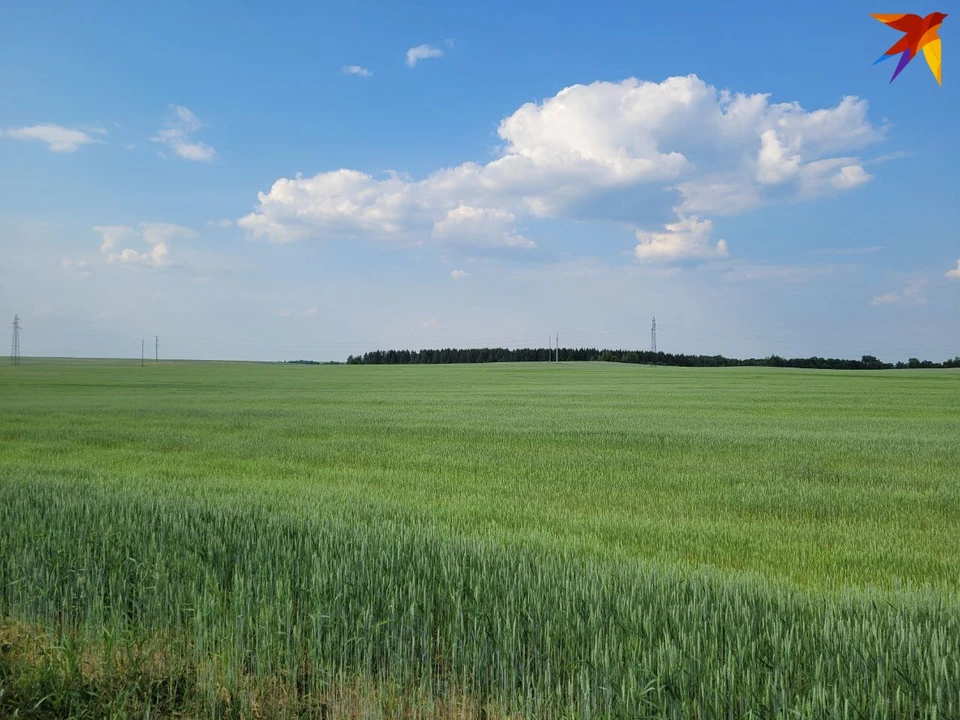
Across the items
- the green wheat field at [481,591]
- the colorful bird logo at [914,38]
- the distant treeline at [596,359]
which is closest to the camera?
the green wheat field at [481,591]

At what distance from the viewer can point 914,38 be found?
19.6 ft

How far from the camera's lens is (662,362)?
121m

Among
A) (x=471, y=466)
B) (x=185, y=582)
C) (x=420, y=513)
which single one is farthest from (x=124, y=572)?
(x=471, y=466)

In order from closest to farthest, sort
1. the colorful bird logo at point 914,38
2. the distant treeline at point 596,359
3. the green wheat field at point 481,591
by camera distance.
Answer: the green wheat field at point 481,591 < the colorful bird logo at point 914,38 < the distant treeline at point 596,359

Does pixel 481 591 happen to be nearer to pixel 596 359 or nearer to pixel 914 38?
Result: pixel 914 38

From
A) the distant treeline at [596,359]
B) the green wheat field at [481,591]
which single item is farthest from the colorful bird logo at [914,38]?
the distant treeline at [596,359]

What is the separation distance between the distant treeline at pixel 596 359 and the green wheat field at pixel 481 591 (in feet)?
322

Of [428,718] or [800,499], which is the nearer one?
[428,718]

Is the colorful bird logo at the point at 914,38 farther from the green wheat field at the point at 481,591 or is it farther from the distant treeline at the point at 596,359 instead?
the distant treeline at the point at 596,359

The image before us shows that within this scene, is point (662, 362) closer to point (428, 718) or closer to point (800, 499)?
point (800, 499)

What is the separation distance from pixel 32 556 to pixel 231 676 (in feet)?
11.9

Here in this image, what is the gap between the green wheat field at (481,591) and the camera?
4562 mm

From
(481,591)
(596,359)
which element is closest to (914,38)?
(481,591)

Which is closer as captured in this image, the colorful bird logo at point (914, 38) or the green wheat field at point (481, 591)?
the green wheat field at point (481, 591)
